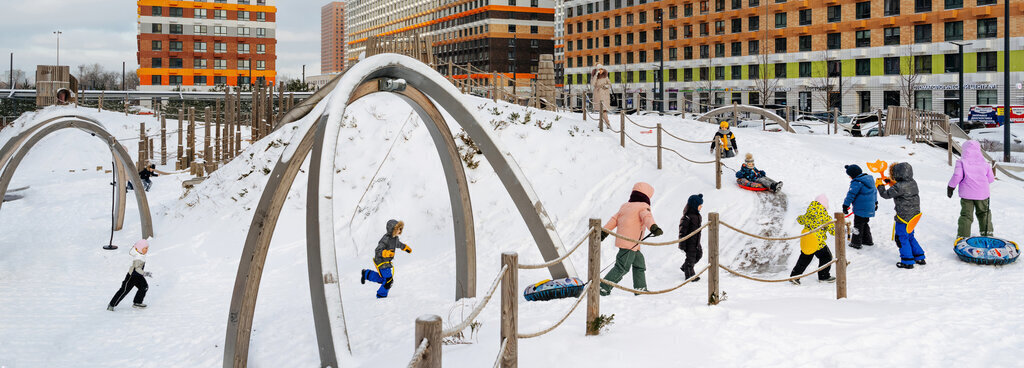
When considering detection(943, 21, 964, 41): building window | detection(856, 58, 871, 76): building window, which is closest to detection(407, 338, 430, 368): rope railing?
detection(943, 21, 964, 41): building window

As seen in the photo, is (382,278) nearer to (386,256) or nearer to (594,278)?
(386,256)

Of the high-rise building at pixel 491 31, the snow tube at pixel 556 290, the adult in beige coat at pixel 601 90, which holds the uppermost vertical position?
the high-rise building at pixel 491 31

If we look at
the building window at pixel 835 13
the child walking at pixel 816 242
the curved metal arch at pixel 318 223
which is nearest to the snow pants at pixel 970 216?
the child walking at pixel 816 242

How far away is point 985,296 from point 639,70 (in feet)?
210

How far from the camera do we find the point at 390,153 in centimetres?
1714

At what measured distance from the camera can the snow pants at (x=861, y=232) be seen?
1135 centimetres

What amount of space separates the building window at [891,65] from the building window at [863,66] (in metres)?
1.10

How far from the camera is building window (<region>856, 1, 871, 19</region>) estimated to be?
52906 millimetres

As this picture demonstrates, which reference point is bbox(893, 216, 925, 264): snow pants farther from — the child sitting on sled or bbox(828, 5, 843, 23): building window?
bbox(828, 5, 843, 23): building window

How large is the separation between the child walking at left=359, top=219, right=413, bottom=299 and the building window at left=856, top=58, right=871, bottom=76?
50.8 metres

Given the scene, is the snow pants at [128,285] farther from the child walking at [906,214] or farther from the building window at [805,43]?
the building window at [805,43]

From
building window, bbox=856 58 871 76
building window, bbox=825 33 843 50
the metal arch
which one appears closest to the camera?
the metal arch

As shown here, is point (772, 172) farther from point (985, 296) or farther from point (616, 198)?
point (985, 296)

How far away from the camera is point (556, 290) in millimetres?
9219
